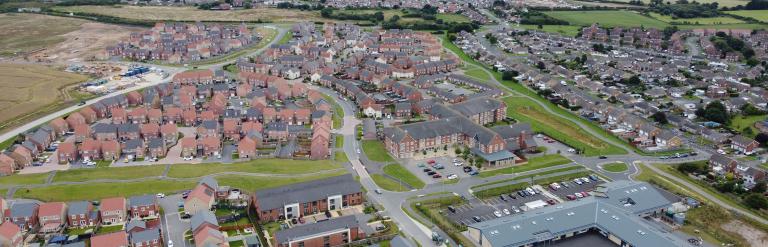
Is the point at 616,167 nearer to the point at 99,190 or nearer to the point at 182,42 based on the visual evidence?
A: the point at 99,190

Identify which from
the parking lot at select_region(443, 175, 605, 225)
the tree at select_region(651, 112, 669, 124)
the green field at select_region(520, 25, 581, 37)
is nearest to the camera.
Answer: the parking lot at select_region(443, 175, 605, 225)

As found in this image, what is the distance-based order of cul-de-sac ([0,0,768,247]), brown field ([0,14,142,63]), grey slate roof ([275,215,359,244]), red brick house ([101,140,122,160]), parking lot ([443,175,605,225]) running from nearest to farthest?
grey slate roof ([275,215,359,244]) → cul-de-sac ([0,0,768,247]) → parking lot ([443,175,605,225]) → red brick house ([101,140,122,160]) → brown field ([0,14,142,63])

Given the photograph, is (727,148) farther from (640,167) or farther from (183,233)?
(183,233)

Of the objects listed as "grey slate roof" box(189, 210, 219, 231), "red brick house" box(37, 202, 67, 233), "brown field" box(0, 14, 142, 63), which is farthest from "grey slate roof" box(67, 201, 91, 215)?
"brown field" box(0, 14, 142, 63)

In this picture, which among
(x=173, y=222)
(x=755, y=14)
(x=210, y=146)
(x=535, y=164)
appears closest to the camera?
(x=173, y=222)

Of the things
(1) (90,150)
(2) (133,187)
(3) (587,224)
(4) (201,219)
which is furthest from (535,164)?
(1) (90,150)

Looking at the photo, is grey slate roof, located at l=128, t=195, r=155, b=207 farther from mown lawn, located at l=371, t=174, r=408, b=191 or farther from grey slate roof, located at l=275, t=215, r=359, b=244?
mown lawn, located at l=371, t=174, r=408, b=191
